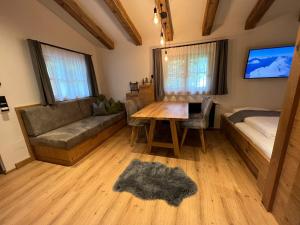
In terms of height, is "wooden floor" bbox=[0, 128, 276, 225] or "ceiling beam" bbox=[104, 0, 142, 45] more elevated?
"ceiling beam" bbox=[104, 0, 142, 45]

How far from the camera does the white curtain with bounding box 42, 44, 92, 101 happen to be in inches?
107

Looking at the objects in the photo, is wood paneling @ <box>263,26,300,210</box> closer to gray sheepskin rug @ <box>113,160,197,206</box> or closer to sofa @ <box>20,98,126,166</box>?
gray sheepskin rug @ <box>113,160,197,206</box>

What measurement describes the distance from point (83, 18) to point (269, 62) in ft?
13.0

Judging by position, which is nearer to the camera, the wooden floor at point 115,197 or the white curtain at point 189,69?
the wooden floor at point 115,197

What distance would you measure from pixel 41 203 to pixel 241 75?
13.5 feet

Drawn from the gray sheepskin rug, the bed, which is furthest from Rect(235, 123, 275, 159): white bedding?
the gray sheepskin rug

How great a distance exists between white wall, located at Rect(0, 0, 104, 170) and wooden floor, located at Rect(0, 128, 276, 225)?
1.44ft

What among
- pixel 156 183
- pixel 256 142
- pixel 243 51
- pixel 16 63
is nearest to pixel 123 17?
pixel 16 63

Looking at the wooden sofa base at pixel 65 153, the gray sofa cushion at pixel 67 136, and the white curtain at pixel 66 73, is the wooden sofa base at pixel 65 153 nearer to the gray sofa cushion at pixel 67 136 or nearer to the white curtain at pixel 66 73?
the gray sofa cushion at pixel 67 136

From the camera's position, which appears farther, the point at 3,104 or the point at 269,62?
the point at 269,62

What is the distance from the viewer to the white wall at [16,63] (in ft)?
6.69

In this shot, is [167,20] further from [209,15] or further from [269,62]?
[269,62]

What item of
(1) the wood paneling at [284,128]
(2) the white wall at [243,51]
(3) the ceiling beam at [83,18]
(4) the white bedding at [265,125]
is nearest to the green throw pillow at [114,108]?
(2) the white wall at [243,51]

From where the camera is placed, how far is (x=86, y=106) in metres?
3.39
